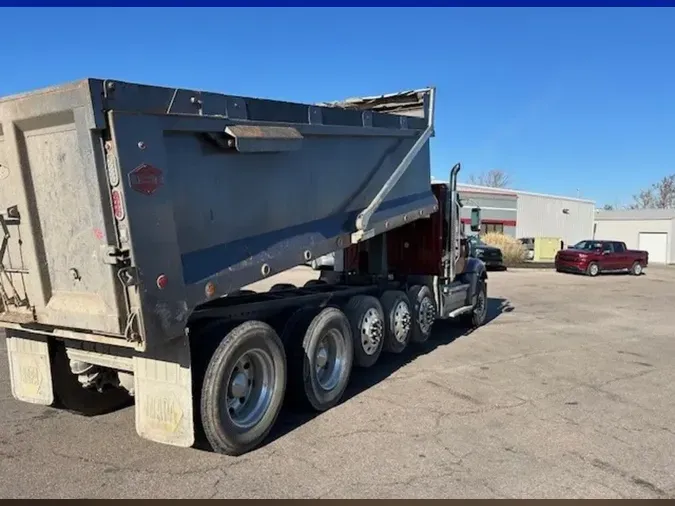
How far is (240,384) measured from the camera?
5039 mm

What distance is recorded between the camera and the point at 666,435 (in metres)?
5.50

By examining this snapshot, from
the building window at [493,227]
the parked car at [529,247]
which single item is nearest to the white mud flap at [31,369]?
the parked car at [529,247]

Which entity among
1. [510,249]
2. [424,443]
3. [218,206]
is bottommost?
[510,249]

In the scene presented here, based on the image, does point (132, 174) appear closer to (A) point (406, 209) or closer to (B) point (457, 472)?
(B) point (457, 472)

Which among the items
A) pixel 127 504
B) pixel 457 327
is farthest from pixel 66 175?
pixel 457 327

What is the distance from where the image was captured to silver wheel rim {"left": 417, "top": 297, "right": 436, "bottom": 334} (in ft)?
28.0

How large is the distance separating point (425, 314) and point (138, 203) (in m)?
5.56

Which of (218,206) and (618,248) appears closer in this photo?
(218,206)

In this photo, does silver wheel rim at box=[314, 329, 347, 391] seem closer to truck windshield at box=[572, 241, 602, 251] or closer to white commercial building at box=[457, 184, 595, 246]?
truck windshield at box=[572, 241, 602, 251]

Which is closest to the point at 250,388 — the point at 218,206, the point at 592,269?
the point at 218,206

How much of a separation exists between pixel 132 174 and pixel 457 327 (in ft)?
28.4

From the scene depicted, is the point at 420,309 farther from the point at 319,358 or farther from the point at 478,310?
Result: the point at 478,310

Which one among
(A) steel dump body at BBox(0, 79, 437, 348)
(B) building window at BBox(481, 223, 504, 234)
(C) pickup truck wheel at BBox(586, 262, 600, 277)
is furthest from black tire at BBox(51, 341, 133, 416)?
(B) building window at BBox(481, 223, 504, 234)

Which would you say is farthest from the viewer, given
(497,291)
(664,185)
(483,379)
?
(664,185)
